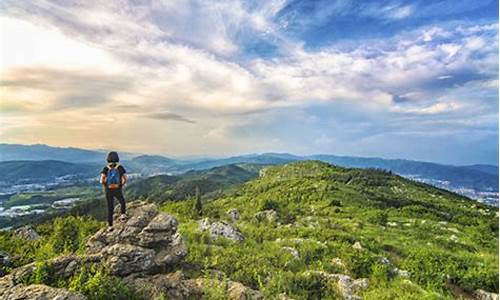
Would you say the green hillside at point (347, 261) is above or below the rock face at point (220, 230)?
below

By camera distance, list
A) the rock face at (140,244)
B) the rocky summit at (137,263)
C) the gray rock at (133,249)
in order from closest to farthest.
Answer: the rocky summit at (137,263), the gray rock at (133,249), the rock face at (140,244)

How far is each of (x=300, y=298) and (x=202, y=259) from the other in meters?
4.21

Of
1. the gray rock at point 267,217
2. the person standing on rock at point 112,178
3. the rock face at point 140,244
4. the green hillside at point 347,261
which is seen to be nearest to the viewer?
the rock face at point 140,244

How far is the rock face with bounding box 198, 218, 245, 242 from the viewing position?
64.6ft

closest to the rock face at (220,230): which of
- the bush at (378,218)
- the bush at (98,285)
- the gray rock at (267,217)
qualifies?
the bush at (98,285)

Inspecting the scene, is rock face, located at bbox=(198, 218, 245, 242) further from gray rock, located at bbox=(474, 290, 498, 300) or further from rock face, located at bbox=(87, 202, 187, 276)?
gray rock, located at bbox=(474, 290, 498, 300)

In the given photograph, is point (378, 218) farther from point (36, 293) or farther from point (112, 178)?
point (36, 293)

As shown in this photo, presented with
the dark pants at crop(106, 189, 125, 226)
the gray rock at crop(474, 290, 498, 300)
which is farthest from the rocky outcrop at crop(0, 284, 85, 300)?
the gray rock at crop(474, 290, 498, 300)

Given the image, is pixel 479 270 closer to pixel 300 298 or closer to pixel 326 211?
pixel 300 298

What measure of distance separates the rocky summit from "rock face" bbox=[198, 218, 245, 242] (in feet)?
18.0

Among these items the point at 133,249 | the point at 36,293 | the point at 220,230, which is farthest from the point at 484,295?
the point at 36,293

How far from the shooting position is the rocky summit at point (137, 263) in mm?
9367

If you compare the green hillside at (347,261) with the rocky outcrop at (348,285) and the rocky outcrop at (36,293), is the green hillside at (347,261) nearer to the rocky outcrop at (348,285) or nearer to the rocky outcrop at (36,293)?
the rocky outcrop at (348,285)

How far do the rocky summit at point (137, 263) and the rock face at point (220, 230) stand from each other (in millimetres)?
5484
